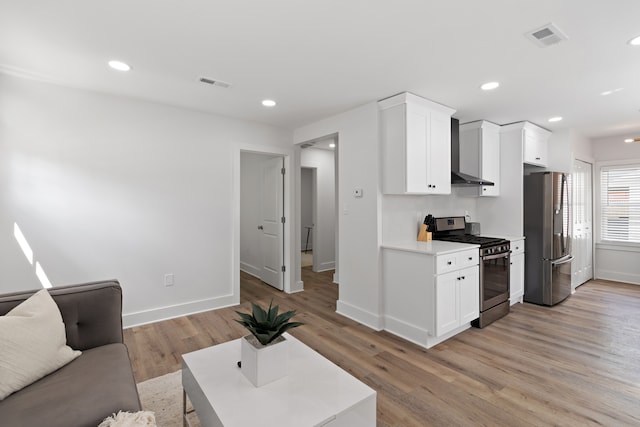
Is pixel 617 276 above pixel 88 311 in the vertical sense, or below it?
below

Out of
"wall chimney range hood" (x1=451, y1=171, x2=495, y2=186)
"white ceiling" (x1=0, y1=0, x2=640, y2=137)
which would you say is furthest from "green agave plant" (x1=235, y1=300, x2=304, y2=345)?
"wall chimney range hood" (x1=451, y1=171, x2=495, y2=186)

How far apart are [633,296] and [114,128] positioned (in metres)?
7.10

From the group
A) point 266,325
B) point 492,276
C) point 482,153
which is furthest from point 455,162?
point 266,325

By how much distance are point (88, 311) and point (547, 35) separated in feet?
11.5

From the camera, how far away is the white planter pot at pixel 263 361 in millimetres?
1494

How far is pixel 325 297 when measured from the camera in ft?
14.7

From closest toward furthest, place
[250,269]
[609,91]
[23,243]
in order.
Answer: [23,243] → [609,91] → [250,269]

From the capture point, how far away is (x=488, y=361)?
8.65 ft

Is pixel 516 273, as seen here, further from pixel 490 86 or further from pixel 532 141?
pixel 490 86

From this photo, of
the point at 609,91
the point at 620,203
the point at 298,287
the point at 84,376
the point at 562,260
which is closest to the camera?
the point at 84,376

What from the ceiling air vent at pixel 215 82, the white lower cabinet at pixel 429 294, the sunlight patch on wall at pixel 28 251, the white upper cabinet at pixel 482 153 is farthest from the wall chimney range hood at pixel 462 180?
the sunlight patch on wall at pixel 28 251

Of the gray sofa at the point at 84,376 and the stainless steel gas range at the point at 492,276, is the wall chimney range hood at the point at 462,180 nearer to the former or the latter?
the stainless steel gas range at the point at 492,276

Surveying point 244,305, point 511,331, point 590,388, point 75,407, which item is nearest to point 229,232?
point 244,305

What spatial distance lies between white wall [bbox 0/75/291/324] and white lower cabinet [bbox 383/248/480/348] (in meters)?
2.10
